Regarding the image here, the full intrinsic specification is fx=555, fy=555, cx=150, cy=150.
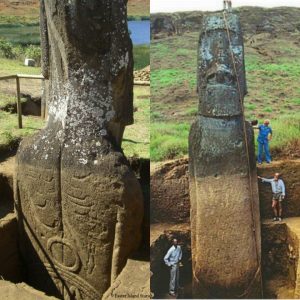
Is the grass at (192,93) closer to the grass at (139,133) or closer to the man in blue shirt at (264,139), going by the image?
the man in blue shirt at (264,139)

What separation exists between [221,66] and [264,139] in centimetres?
60

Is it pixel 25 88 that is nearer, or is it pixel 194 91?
pixel 194 91

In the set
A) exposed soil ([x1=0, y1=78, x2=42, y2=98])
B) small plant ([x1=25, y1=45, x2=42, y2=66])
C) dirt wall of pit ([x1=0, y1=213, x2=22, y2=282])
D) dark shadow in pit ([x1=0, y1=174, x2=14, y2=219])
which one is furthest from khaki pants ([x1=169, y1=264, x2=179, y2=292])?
small plant ([x1=25, y1=45, x2=42, y2=66])

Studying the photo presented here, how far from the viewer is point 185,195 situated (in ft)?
12.7

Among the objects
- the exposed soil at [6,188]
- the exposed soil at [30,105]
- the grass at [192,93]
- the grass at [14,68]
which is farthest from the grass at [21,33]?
the grass at [192,93]

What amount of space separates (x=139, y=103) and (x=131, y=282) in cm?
574

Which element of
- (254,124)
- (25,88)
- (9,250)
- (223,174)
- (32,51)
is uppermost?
(254,124)

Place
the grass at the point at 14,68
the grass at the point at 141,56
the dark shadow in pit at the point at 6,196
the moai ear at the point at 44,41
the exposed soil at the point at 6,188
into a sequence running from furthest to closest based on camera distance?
the grass at the point at 14,68
the grass at the point at 141,56
the exposed soil at the point at 6,188
the dark shadow in pit at the point at 6,196
the moai ear at the point at 44,41

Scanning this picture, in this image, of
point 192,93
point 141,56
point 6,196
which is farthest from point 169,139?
point 141,56

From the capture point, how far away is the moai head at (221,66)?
12.2ft

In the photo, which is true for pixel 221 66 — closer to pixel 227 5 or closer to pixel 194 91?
pixel 194 91

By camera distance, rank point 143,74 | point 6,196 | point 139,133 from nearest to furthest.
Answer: point 6,196, point 139,133, point 143,74

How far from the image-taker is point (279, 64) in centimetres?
390

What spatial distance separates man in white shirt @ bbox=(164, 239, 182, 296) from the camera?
3.81 m
